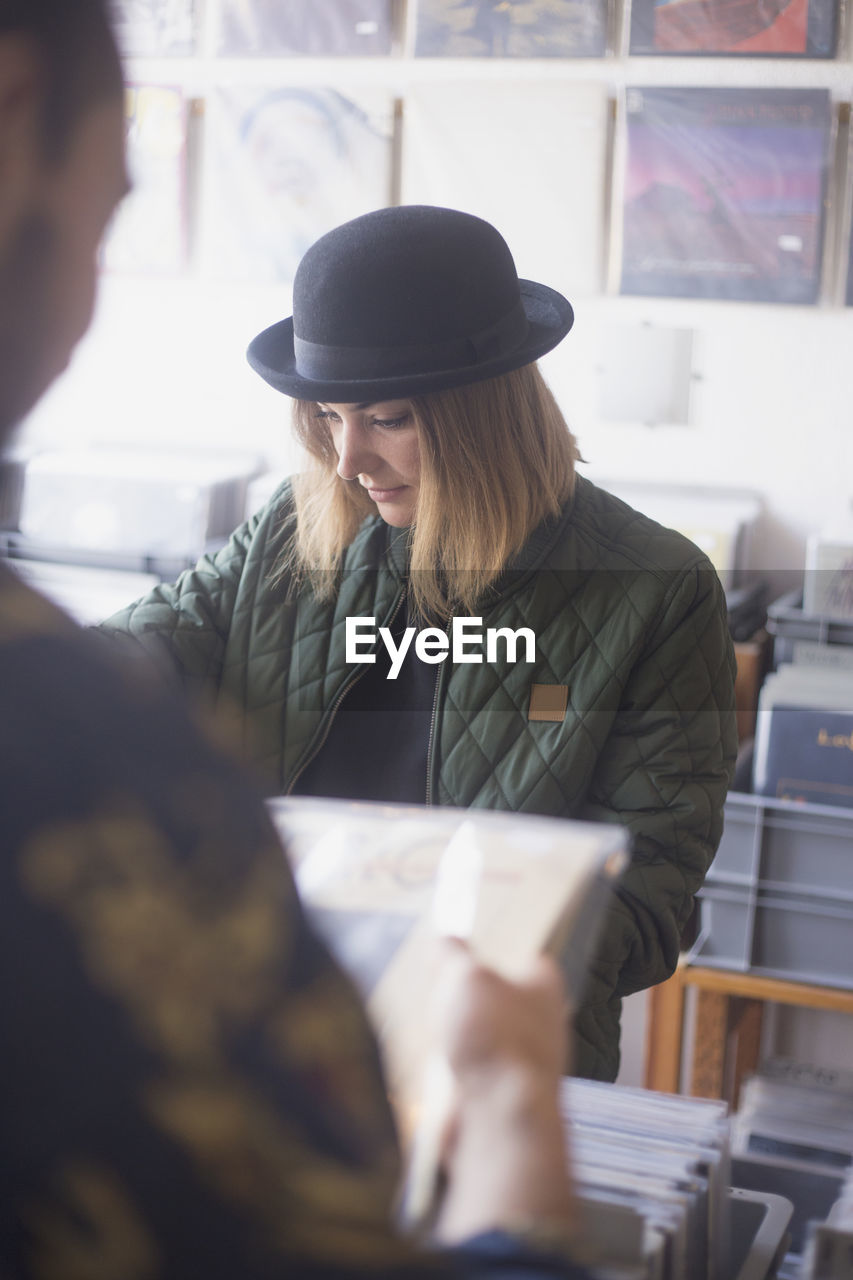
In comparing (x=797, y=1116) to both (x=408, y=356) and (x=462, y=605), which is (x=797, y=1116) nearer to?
(x=462, y=605)

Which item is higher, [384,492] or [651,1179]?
[384,492]

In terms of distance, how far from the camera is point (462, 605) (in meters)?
1.31

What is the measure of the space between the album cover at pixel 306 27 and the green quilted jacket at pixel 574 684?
5.11ft

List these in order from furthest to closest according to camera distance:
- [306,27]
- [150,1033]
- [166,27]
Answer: [166,27] → [306,27] → [150,1033]

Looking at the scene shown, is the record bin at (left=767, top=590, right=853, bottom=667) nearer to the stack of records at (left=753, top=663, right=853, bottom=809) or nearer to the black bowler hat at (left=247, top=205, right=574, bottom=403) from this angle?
the stack of records at (left=753, top=663, right=853, bottom=809)

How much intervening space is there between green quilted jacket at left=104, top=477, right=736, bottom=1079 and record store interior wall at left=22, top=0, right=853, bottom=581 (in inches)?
45.4

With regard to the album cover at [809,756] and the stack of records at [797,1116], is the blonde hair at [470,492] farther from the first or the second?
the stack of records at [797,1116]

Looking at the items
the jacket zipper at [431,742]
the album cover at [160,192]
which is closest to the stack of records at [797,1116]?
the jacket zipper at [431,742]

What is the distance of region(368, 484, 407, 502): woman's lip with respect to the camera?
1.30 metres

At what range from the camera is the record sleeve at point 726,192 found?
2.33m

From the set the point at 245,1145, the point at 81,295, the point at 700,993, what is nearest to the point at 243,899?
the point at 245,1145

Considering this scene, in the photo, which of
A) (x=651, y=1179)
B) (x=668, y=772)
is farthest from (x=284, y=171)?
(x=651, y=1179)

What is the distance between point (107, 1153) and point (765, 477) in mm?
2293

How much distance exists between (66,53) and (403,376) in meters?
0.88
